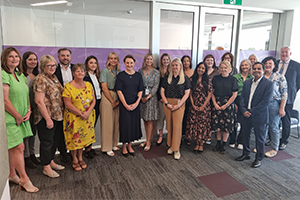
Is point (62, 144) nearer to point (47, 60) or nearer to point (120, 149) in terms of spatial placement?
point (120, 149)

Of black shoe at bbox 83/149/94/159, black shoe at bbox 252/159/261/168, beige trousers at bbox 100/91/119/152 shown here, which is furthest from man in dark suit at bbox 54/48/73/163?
black shoe at bbox 252/159/261/168

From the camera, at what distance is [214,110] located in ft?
12.3

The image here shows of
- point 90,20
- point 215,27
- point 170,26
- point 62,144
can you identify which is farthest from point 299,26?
point 62,144

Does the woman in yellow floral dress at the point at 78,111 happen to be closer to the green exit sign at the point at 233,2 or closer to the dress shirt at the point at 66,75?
the dress shirt at the point at 66,75

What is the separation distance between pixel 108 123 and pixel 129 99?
546 millimetres

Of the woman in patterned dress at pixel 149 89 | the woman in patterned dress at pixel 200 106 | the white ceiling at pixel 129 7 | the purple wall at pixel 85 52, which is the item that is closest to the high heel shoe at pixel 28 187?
the woman in patterned dress at pixel 149 89

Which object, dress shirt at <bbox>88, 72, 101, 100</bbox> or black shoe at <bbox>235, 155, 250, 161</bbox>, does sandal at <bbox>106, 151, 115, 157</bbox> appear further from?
black shoe at <bbox>235, 155, 250, 161</bbox>

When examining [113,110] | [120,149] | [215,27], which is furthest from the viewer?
[215,27]

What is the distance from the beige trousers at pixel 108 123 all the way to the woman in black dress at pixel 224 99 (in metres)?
1.69

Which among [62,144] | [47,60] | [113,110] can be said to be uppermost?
[47,60]

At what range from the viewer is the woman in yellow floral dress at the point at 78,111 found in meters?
2.91

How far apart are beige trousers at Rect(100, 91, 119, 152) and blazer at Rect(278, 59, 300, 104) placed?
3250mm

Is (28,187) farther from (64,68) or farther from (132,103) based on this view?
(132,103)

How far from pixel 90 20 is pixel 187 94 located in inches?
83.6
